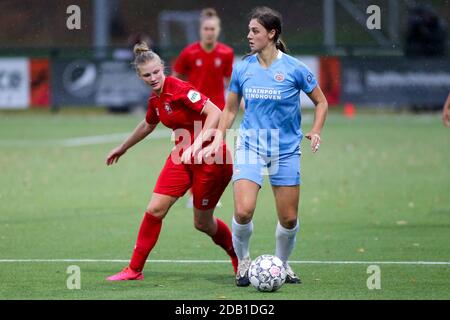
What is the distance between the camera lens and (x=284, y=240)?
886cm

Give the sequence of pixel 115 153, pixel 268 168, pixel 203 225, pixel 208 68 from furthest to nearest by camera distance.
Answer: pixel 208 68, pixel 115 153, pixel 203 225, pixel 268 168

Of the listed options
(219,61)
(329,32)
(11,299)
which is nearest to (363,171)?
(219,61)

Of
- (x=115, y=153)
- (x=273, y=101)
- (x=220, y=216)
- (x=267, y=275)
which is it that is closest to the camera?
(x=267, y=275)

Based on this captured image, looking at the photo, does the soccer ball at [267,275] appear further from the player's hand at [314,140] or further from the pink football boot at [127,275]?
the pink football boot at [127,275]

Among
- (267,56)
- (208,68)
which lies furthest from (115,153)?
(208,68)

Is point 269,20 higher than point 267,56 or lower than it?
higher

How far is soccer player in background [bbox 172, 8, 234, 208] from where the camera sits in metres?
14.2

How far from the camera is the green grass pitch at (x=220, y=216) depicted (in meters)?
8.64

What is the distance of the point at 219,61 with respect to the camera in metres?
14.2

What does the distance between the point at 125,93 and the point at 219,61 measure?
602 inches

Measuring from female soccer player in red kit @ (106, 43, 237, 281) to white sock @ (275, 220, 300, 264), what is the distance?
68 centimetres

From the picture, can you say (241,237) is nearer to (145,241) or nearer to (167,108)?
(145,241)

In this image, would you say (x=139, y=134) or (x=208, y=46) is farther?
(x=208, y=46)

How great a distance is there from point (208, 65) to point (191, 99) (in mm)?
5187
